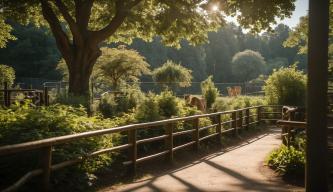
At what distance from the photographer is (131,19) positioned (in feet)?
75.7

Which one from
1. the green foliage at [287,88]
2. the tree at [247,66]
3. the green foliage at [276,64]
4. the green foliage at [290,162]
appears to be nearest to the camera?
the green foliage at [290,162]

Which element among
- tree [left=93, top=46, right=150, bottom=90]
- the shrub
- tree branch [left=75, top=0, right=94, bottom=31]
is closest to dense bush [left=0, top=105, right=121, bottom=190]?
the shrub

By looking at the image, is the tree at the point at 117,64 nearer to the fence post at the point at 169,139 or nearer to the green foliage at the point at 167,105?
the green foliage at the point at 167,105

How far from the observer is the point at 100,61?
4053 cm

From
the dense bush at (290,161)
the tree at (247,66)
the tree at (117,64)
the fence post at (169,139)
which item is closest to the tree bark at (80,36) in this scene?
the fence post at (169,139)

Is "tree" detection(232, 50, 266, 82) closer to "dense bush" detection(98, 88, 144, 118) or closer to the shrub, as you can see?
"dense bush" detection(98, 88, 144, 118)

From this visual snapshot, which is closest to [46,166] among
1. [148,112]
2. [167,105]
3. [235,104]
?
[148,112]

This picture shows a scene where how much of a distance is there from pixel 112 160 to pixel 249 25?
36.6ft

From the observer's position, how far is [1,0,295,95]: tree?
Answer: 17.6 meters

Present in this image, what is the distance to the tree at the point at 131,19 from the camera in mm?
17625

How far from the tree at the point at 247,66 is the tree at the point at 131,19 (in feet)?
249

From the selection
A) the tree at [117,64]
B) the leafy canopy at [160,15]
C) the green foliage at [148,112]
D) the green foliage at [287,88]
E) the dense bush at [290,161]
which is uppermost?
the leafy canopy at [160,15]

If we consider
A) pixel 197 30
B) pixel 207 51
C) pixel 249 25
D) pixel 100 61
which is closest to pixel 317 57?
pixel 249 25

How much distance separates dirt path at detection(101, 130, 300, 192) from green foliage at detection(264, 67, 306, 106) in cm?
1384
